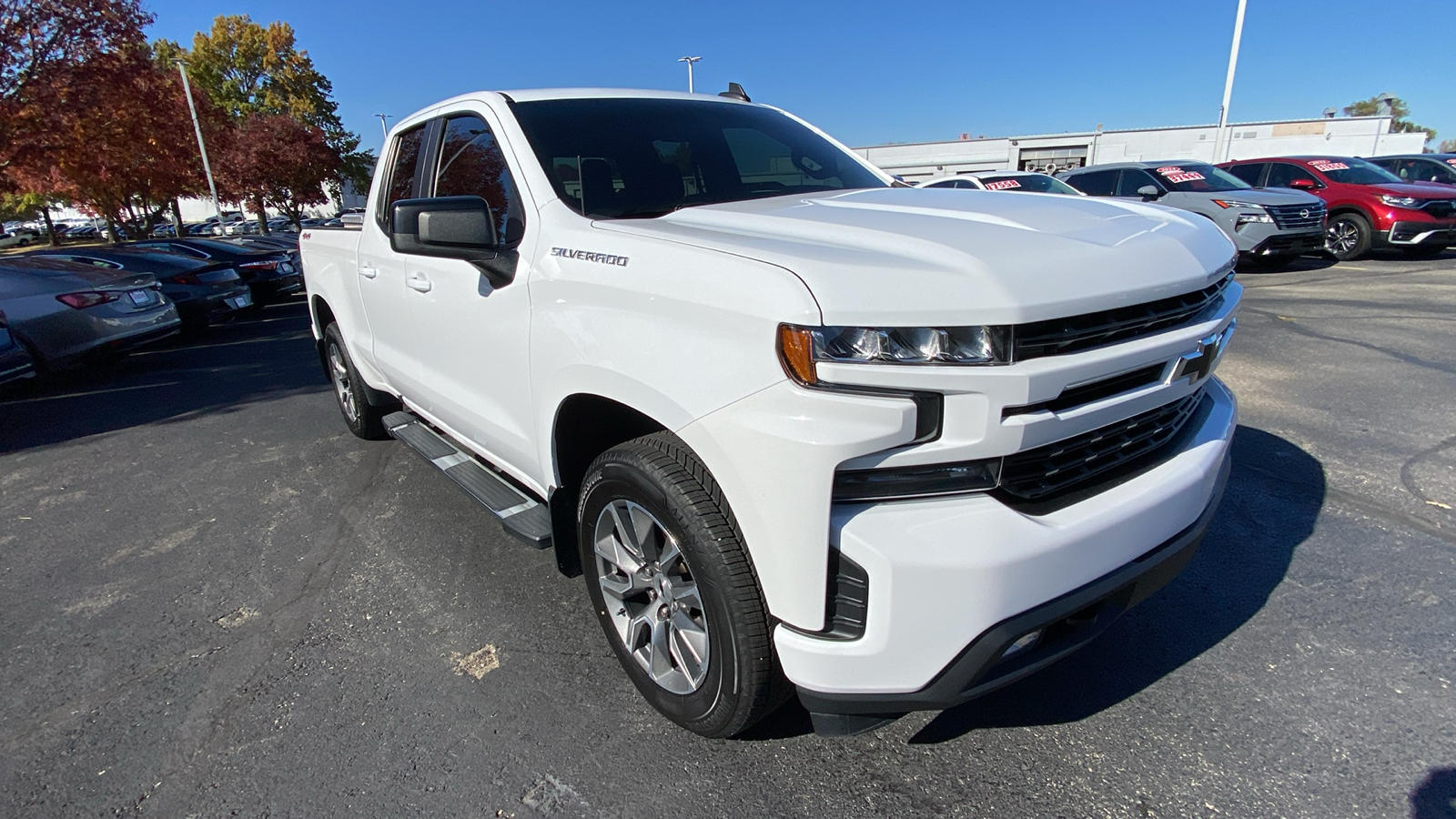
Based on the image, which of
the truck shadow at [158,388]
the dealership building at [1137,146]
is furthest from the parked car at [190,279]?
the dealership building at [1137,146]

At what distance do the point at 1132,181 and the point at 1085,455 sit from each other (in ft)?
Answer: 41.0

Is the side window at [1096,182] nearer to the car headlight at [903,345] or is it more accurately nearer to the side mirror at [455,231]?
the side mirror at [455,231]

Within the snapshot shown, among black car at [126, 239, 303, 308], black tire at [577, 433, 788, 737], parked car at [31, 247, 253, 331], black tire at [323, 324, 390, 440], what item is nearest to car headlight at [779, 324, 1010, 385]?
black tire at [577, 433, 788, 737]

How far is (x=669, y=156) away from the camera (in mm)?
2900

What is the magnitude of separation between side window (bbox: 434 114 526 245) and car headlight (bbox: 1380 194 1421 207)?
14.0 m

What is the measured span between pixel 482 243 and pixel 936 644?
5.61ft

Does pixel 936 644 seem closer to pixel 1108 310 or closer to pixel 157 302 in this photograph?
pixel 1108 310

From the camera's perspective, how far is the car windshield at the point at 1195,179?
1186cm

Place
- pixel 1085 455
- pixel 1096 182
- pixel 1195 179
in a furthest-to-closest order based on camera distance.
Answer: pixel 1096 182 → pixel 1195 179 → pixel 1085 455

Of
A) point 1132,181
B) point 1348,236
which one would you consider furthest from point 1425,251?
point 1132,181

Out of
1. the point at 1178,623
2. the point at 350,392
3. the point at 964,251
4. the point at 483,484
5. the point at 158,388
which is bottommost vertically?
the point at 158,388

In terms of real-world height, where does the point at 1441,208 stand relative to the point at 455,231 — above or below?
below

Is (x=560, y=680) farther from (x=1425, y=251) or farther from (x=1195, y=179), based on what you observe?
(x=1425, y=251)

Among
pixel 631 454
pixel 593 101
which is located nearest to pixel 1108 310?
pixel 631 454
